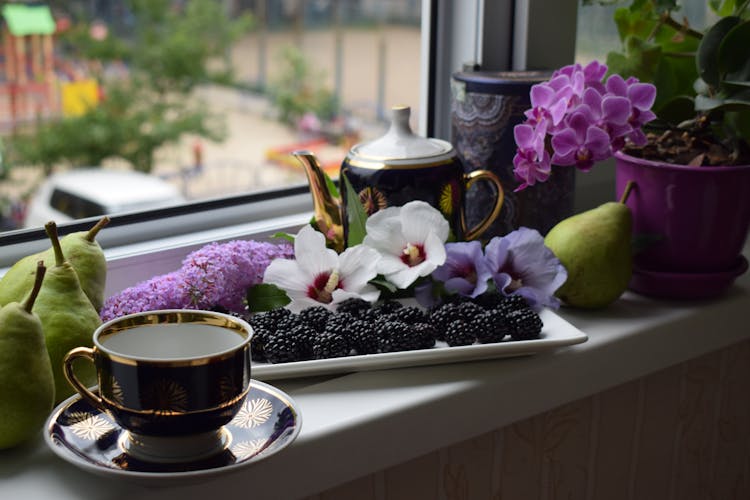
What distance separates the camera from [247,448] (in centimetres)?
54

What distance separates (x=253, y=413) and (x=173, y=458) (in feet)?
0.22

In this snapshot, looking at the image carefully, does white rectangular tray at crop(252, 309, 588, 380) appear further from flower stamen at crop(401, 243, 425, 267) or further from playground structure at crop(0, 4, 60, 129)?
playground structure at crop(0, 4, 60, 129)

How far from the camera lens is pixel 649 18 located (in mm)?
912

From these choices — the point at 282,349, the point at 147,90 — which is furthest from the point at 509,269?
the point at 147,90

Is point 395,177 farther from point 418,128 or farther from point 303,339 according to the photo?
point 418,128

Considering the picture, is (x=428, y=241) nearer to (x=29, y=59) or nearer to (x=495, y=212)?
(x=495, y=212)

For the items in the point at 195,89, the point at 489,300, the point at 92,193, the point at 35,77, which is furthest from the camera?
the point at 195,89

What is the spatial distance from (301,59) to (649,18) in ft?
13.3

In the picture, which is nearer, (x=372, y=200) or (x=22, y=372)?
(x=22, y=372)

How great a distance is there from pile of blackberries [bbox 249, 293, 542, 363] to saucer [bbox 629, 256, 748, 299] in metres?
0.19

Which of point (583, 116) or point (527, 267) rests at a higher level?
point (583, 116)

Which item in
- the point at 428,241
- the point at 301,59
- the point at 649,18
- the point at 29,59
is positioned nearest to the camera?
the point at 428,241

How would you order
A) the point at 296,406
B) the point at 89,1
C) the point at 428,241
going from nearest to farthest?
the point at 296,406
the point at 428,241
the point at 89,1

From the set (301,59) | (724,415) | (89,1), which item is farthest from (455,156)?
(301,59)
